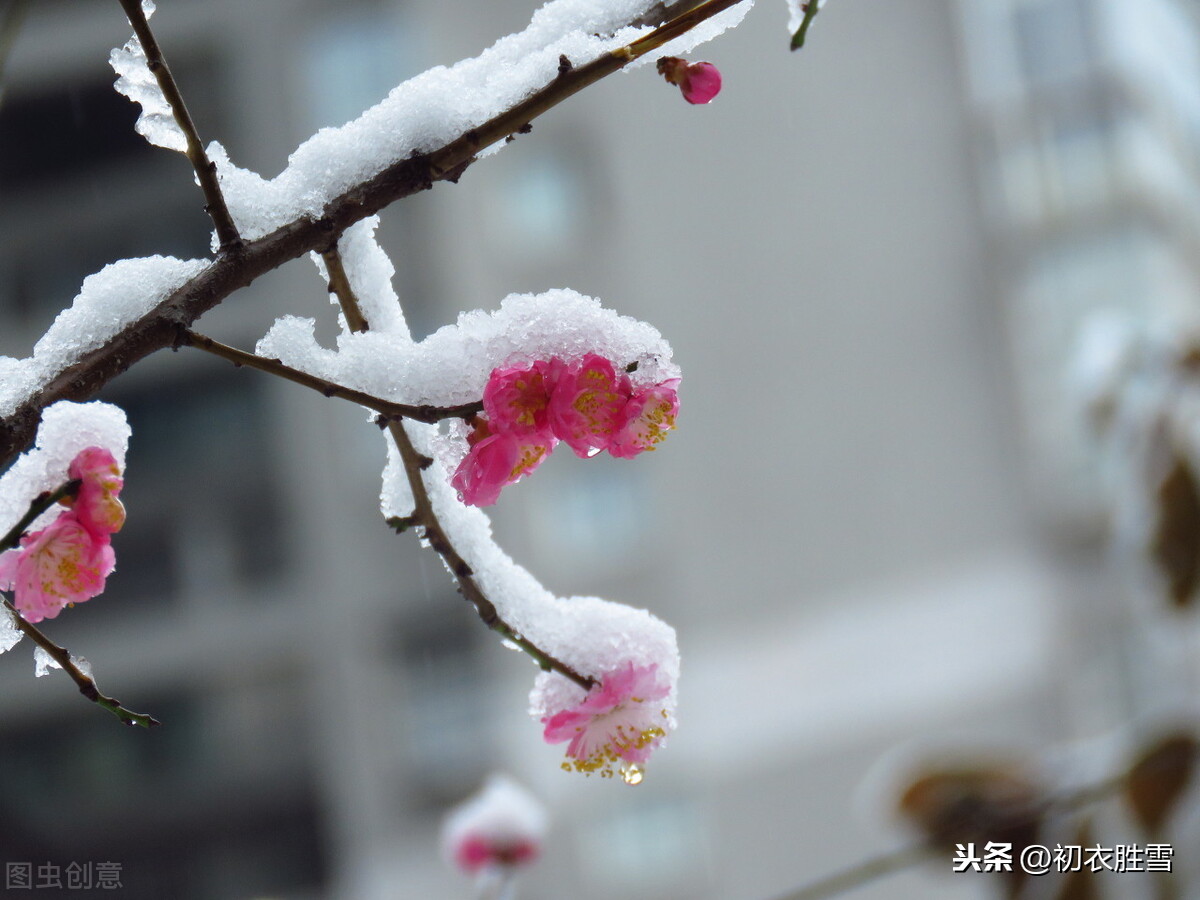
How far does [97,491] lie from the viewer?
1.93 ft

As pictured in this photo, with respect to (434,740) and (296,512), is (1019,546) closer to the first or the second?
(434,740)

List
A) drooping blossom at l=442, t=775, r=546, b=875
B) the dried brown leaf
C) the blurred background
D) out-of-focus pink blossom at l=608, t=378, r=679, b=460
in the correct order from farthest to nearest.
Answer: the blurred background → drooping blossom at l=442, t=775, r=546, b=875 → the dried brown leaf → out-of-focus pink blossom at l=608, t=378, r=679, b=460

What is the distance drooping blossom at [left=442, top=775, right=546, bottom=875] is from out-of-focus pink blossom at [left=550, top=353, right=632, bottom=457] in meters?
0.73

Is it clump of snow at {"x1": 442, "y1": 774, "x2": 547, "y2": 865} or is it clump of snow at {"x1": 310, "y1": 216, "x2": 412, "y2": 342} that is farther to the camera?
clump of snow at {"x1": 442, "y1": 774, "x2": 547, "y2": 865}

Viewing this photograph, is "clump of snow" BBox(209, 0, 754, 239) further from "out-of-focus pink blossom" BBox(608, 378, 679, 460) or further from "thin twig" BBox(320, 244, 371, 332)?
"out-of-focus pink blossom" BBox(608, 378, 679, 460)

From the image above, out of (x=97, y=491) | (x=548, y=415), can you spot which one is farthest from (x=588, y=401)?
(x=97, y=491)

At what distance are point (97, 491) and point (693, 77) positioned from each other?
1.22 feet

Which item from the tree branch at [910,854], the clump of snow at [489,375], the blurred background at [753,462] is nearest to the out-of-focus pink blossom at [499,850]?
the tree branch at [910,854]

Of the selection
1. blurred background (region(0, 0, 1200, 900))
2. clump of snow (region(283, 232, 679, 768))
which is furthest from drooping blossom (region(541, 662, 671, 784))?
blurred background (region(0, 0, 1200, 900))

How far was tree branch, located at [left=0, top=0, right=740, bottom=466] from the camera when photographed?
1.57 feet

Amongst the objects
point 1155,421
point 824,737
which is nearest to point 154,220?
point 824,737

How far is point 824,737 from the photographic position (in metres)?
7.05

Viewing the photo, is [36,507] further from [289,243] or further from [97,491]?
[289,243]

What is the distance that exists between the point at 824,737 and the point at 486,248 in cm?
363
